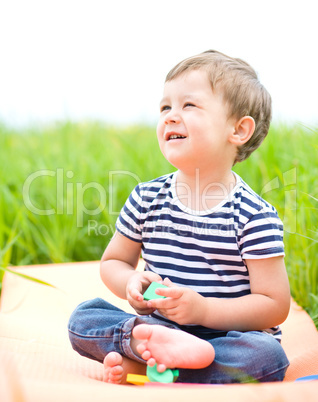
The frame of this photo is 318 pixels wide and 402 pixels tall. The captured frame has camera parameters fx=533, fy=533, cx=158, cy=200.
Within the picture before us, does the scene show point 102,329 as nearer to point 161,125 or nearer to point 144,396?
point 144,396

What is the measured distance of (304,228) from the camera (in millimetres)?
1781

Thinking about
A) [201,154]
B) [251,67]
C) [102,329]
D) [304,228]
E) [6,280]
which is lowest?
[6,280]

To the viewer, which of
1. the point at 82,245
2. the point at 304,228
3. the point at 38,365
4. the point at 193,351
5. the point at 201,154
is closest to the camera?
A: the point at 193,351

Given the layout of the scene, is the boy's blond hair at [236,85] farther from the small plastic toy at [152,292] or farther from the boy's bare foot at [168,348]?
the boy's bare foot at [168,348]

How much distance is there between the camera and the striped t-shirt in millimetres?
1294

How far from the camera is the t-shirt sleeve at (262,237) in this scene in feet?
4.15

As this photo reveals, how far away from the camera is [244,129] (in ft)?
4.56

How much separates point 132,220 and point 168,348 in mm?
445

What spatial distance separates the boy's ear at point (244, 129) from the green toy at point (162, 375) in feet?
1.95

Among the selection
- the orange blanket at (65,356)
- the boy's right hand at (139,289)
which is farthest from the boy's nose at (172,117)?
the orange blanket at (65,356)

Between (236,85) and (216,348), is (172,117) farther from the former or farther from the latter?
(216,348)

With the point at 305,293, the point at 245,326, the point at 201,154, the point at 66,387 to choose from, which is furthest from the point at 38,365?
the point at 305,293

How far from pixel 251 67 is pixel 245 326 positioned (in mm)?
688

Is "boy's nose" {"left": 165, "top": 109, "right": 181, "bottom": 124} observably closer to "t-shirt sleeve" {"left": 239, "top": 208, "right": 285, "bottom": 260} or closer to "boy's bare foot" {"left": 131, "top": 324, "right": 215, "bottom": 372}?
"t-shirt sleeve" {"left": 239, "top": 208, "right": 285, "bottom": 260}
